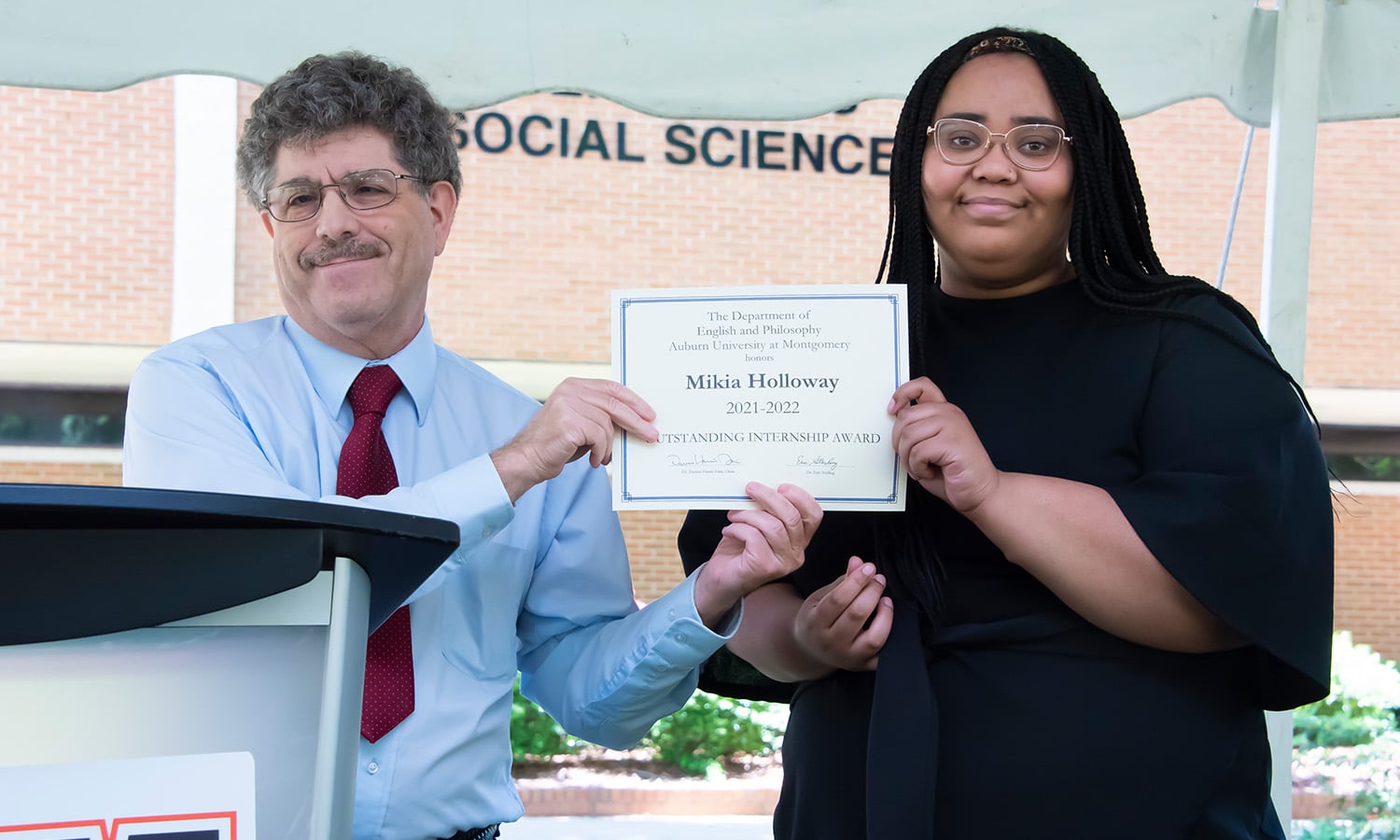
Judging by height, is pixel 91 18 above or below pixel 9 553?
above

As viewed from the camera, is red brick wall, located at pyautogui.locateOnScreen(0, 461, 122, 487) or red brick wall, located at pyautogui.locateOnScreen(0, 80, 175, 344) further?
red brick wall, located at pyautogui.locateOnScreen(0, 80, 175, 344)

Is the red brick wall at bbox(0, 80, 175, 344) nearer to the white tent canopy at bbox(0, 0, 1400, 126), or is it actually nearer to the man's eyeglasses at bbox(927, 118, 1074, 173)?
the white tent canopy at bbox(0, 0, 1400, 126)

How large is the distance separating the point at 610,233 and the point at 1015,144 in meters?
10.9

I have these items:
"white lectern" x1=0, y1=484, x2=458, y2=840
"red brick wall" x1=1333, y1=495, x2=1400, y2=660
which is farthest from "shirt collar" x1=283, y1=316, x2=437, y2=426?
"red brick wall" x1=1333, y1=495, x2=1400, y2=660

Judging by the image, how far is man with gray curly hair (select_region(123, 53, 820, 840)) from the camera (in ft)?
5.60

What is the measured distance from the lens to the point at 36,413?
1176 centimetres

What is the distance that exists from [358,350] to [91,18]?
47.8 inches

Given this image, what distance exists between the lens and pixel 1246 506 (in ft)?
4.92

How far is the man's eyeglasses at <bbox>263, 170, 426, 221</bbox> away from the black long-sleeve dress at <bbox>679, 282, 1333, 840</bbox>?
0.93 m

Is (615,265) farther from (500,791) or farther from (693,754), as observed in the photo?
(500,791)

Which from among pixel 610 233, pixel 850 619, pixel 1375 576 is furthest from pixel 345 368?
pixel 1375 576

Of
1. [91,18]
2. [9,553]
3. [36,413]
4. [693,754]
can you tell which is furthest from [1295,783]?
[36,413]

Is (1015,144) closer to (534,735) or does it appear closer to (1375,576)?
(534,735)
